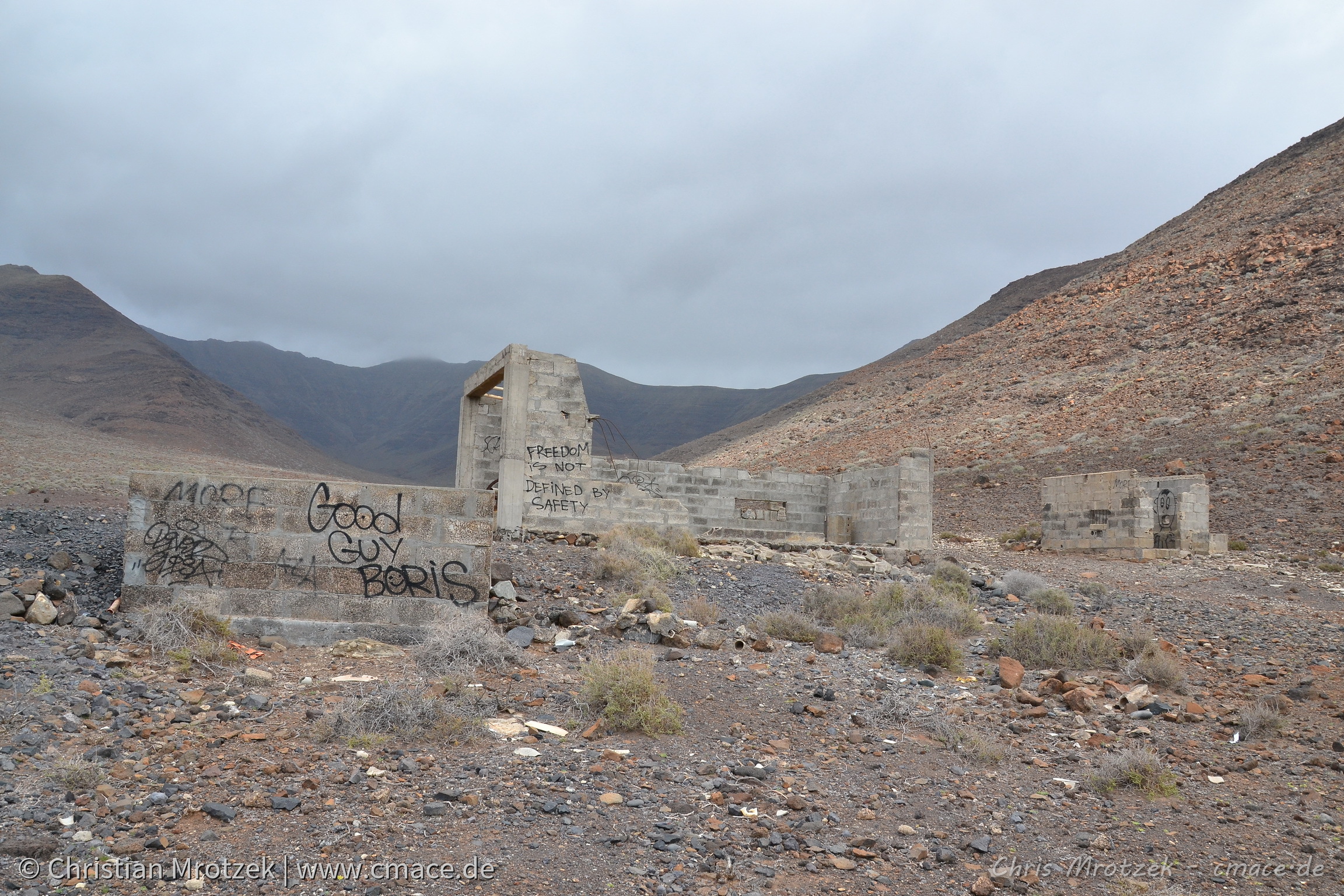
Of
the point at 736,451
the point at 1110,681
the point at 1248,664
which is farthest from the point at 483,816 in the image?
the point at 736,451

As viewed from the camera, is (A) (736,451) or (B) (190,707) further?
(A) (736,451)

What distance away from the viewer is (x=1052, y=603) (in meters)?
11.2

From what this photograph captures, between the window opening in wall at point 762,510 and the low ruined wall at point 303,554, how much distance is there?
12.0 meters

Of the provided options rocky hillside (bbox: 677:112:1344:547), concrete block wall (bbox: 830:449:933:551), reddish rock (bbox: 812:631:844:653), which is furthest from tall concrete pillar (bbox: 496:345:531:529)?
rocky hillside (bbox: 677:112:1344:547)

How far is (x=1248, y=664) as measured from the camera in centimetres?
876

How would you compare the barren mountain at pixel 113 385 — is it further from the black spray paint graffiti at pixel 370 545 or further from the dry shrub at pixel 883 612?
the dry shrub at pixel 883 612

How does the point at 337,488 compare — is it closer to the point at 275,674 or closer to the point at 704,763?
the point at 275,674

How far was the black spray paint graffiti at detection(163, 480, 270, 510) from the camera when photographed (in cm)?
788

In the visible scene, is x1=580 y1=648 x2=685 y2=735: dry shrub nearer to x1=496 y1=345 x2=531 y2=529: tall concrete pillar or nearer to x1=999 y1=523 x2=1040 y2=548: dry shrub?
x1=496 y1=345 x2=531 y2=529: tall concrete pillar

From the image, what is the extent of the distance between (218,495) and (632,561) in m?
4.87

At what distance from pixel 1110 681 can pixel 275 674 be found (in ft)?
24.1

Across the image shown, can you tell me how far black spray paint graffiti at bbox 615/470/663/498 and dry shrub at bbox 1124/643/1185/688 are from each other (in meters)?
11.2

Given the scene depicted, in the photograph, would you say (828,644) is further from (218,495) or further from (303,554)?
(218,495)

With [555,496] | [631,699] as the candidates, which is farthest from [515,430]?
[631,699]
